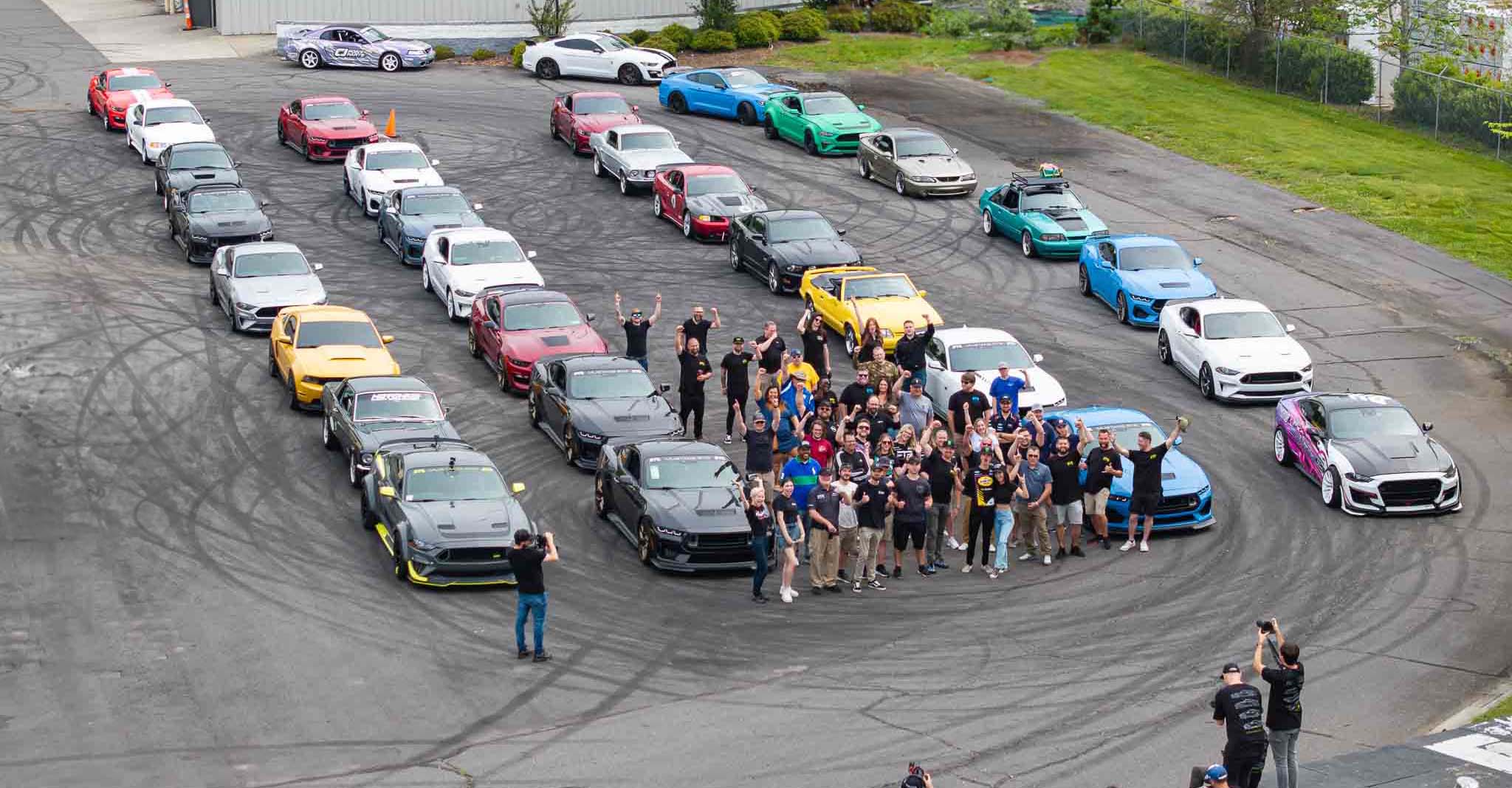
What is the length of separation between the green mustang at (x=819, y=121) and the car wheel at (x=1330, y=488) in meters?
21.1

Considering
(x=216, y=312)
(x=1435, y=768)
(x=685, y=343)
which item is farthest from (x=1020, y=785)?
(x=216, y=312)

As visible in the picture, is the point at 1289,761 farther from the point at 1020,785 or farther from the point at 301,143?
the point at 301,143

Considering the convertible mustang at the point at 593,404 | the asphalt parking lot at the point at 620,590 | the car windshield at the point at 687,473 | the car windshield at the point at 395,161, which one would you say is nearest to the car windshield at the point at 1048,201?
the asphalt parking lot at the point at 620,590

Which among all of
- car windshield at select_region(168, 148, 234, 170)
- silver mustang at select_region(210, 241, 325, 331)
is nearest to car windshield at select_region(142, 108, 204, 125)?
car windshield at select_region(168, 148, 234, 170)

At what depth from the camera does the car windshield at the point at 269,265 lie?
3250 cm

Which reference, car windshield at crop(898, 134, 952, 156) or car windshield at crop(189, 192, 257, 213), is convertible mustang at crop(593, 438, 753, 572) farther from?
car windshield at crop(898, 134, 952, 156)

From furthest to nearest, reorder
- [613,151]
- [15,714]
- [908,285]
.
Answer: [613,151] < [908,285] < [15,714]

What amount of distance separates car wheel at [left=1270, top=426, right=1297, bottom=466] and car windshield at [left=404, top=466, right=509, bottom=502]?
11682 mm

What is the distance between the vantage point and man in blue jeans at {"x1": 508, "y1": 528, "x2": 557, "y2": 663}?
1947 cm

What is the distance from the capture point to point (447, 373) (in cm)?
3038

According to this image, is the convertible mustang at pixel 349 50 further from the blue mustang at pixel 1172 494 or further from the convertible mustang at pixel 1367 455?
the convertible mustang at pixel 1367 455

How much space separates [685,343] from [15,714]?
39.4 feet

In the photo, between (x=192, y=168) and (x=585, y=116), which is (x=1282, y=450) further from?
(x=192, y=168)

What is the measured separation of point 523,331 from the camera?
1179 inches
